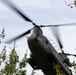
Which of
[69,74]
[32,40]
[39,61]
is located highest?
[32,40]

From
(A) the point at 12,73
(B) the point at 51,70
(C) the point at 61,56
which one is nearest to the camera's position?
(A) the point at 12,73

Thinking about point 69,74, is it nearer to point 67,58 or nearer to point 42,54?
point 67,58

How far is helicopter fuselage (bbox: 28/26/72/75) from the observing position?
34.5 m

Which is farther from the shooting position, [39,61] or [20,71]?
[39,61]

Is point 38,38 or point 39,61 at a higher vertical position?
point 38,38

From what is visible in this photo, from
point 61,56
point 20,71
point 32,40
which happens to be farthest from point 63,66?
point 20,71

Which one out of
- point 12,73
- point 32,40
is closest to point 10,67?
point 12,73

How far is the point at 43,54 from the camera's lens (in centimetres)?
3581

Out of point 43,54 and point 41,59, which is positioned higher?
point 43,54

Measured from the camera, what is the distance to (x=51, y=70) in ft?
124

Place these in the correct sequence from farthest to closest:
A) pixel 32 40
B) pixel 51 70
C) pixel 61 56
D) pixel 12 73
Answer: pixel 61 56 < pixel 51 70 < pixel 32 40 < pixel 12 73

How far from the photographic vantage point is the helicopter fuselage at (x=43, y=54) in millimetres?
34500

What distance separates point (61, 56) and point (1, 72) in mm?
12905

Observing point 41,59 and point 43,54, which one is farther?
point 43,54
